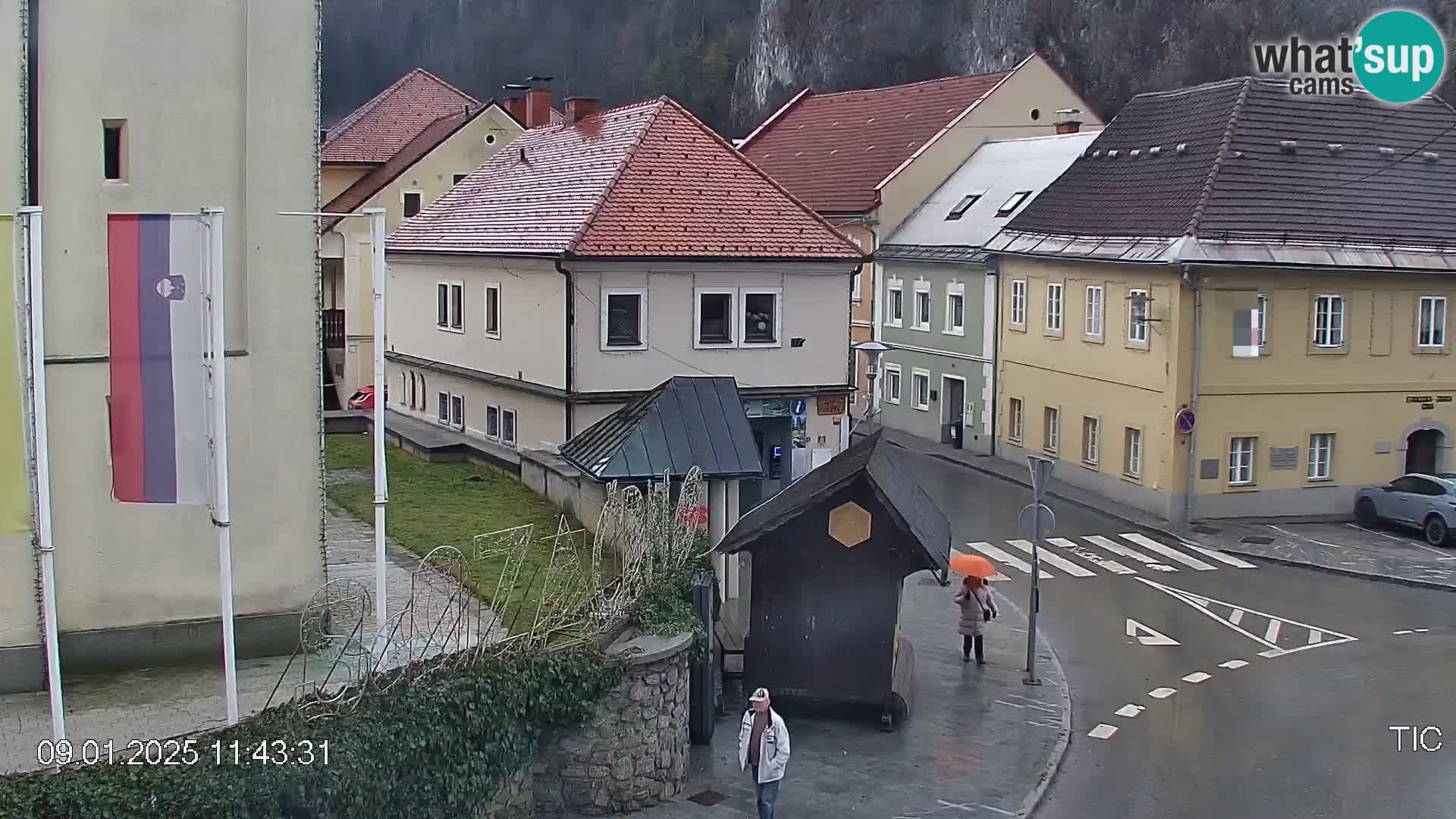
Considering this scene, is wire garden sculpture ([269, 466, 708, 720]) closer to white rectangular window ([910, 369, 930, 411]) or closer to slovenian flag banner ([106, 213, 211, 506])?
slovenian flag banner ([106, 213, 211, 506])

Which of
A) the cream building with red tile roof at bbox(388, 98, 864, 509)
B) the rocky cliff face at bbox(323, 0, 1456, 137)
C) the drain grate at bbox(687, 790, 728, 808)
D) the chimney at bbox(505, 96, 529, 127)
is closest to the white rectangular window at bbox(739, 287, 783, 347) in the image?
the cream building with red tile roof at bbox(388, 98, 864, 509)

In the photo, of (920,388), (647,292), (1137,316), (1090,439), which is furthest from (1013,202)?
(647,292)

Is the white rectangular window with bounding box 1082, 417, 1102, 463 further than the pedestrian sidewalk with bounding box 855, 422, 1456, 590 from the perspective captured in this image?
Yes

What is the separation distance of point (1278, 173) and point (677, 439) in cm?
1926

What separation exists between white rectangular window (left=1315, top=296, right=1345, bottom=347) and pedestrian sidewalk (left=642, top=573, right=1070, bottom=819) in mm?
14303

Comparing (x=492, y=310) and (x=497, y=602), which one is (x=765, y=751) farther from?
(x=492, y=310)

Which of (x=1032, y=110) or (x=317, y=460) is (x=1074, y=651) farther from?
(x=1032, y=110)

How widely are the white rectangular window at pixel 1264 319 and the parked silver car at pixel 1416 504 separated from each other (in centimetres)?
374

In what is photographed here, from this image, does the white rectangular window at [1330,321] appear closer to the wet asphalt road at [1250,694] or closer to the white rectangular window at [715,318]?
the wet asphalt road at [1250,694]

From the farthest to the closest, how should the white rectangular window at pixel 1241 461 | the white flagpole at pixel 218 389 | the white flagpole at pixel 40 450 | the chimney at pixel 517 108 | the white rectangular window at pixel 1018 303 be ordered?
the chimney at pixel 517 108 < the white rectangular window at pixel 1018 303 < the white rectangular window at pixel 1241 461 < the white flagpole at pixel 218 389 < the white flagpole at pixel 40 450

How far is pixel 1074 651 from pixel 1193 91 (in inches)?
753

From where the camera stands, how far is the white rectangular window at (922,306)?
43.5m

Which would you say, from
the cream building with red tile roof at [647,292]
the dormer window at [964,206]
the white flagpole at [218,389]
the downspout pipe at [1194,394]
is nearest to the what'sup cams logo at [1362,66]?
the downspout pipe at [1194,394]

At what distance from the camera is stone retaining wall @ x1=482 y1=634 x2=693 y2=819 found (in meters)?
13.8
